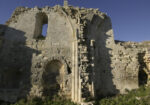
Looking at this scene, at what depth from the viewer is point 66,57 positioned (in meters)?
9.02

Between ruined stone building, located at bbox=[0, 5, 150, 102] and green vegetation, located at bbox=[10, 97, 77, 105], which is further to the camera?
ruined stone building, located at bbox=[0, 5, 150, 102]

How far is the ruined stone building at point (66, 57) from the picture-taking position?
8219 mm

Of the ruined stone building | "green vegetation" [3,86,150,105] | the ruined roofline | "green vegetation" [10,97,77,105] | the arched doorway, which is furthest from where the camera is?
the ruined roofline

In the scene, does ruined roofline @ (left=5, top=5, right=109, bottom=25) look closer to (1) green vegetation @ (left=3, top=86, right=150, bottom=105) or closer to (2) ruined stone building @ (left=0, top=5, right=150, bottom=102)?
(2) ruined stone building @ (left=0, top=5, right=150, bottom=102)

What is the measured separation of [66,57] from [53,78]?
169 cm

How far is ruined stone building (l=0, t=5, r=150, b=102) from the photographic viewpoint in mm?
8219

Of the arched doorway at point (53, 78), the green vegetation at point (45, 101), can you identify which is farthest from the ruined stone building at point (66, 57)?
the green vegetation at point (45, 101)

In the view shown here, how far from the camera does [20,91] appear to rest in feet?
26.1

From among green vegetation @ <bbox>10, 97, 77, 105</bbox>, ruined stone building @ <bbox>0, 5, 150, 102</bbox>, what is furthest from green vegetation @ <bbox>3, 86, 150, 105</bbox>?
ruined stone building @ <bbox>0, 5, 150, 102</bbox>

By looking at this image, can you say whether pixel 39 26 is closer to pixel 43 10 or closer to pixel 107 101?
pixel 43 10

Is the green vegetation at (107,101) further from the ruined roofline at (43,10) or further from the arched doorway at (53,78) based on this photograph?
the ruined roofline at (43,10)

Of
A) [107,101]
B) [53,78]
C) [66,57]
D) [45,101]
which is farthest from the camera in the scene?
[66,57]

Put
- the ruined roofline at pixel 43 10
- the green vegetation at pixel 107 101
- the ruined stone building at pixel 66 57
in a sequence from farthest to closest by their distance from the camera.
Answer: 1. the ruined roofline at pixel 43 10
2. the ruined stone building at pixel 66 57
3. the green vegetation at pixel 107 101

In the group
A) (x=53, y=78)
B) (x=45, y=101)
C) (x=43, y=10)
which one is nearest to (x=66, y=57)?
(x=53, y=78)
